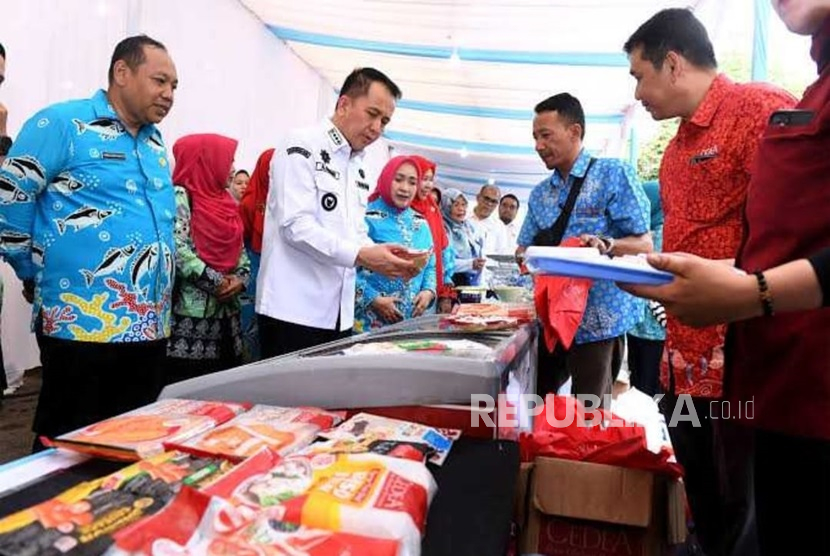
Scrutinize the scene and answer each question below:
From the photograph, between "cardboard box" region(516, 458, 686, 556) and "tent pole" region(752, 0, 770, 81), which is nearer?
"cardboard box" region(516, 458, 686, 556)

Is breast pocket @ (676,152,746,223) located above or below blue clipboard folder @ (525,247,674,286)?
above

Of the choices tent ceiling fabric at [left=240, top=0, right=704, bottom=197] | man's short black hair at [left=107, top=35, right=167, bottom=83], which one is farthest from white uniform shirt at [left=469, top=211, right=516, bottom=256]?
man's short black hair at [left=107, top=35, right=167, bottom=83]

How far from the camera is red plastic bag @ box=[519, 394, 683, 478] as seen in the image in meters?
1.44

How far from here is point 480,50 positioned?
247 inches

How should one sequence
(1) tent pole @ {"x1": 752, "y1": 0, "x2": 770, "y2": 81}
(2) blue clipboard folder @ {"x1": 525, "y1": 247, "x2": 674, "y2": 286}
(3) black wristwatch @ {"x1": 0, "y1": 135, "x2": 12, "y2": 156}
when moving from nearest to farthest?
(2) blue clipboard folder @ {"x1": 525, "y1": 247, "x2": 674, "y2": 286}, (3) black wristwatch @ {"x1": 0, "y1": 135, "x2": 12, "y2": 156}, (1) tent pole @ {"x1": 752, "y1": 0, "x2": 770, "y2": 81}

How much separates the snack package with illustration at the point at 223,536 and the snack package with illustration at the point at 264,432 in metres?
0.19

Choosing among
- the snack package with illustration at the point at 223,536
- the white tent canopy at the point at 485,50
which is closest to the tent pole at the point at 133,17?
the white tent canopy at the point at 485,50

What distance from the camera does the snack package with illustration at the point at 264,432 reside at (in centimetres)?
83

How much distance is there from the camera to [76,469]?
→ 2.70 ft

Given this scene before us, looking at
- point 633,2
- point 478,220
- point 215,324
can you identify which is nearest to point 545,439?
point 215,324

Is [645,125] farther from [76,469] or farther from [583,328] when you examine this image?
[76,469]

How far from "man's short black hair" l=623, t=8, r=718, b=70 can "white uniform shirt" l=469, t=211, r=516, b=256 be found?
480cm

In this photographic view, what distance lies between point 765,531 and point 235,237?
2.23 metres

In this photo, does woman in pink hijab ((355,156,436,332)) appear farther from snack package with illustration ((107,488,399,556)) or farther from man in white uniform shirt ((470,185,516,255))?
man in white uniform shirt ((470,185,516,255))
